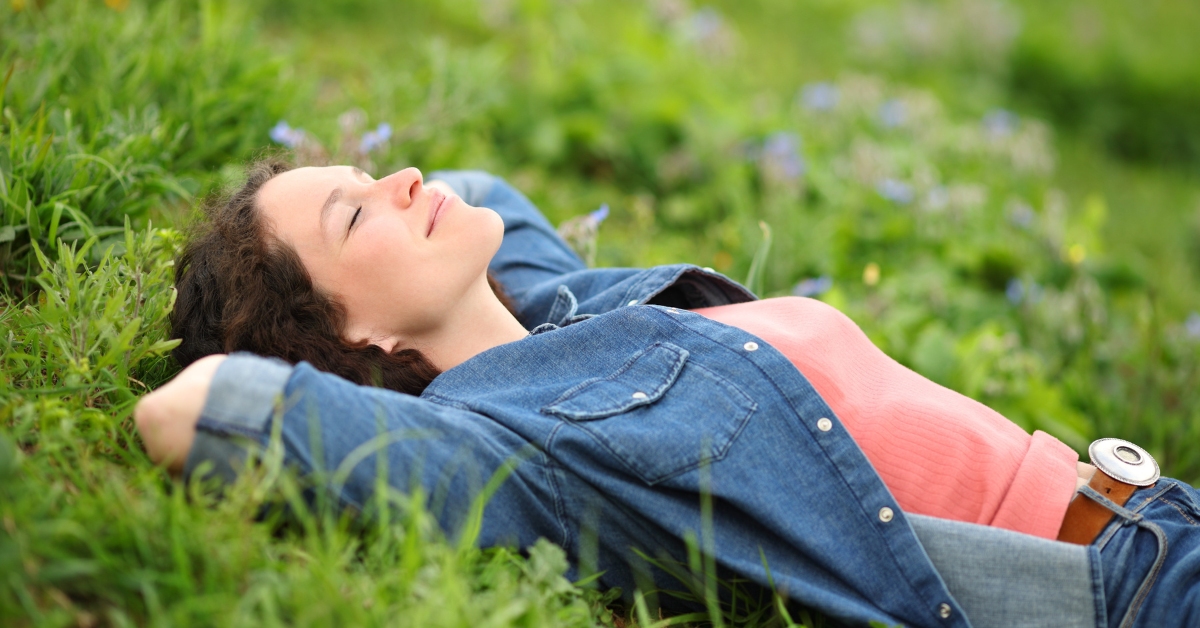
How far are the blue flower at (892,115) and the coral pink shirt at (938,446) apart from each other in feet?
11.3

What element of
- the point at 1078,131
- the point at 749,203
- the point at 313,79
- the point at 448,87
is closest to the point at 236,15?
the point at 313,79

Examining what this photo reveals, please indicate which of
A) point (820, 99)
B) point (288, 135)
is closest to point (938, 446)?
point (288, 135)

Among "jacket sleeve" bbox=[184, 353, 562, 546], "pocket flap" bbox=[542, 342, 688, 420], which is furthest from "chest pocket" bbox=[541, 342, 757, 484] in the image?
"jacket sleeve" bbox=[184, 353, 562, 546]

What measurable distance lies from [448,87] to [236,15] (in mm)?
902

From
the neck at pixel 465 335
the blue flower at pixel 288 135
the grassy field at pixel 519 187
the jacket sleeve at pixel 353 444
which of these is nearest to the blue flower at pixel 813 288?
the grassy field at pixel 519 187

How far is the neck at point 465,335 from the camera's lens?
2188mm

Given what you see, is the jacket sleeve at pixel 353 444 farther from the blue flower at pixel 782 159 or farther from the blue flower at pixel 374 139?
the blue flower at pixel 782 159

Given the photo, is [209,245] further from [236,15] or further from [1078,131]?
[1078,131]

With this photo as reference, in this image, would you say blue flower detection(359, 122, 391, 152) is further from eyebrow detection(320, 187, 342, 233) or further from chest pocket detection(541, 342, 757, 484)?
chest pocket detection(541, 342, 757, 484)

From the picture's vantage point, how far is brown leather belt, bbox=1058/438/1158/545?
1.87 meters

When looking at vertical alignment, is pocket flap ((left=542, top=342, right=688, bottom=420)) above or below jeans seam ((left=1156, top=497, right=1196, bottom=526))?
above

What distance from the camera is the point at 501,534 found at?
1.74 metres

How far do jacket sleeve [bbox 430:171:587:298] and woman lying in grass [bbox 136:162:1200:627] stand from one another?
47cm

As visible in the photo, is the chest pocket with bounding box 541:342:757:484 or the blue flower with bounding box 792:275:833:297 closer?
the chest pocket with bounding box 541:342:757:484
